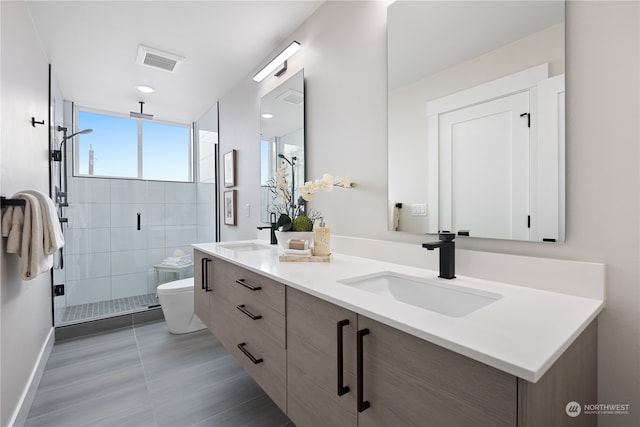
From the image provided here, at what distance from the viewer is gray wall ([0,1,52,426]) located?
142cm

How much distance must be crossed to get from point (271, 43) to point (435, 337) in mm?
2417

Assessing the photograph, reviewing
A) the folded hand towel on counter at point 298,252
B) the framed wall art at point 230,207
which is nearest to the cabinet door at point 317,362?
the folded hand towel on counter at point 298,252

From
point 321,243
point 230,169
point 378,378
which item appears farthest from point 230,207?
point 378,378

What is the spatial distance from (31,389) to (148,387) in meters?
0.62

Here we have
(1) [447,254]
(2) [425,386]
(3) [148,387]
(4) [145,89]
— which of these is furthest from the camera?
(4) [145,89]

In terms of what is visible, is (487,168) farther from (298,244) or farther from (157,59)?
(157,59)

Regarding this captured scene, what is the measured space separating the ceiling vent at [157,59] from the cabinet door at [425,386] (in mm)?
2586

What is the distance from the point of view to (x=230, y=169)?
3.16 metres

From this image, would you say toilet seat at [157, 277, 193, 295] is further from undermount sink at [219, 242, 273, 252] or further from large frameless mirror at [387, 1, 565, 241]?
large frameless mirror at [387, 1, 565, 241]

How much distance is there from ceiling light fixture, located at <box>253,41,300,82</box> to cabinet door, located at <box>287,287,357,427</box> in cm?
176

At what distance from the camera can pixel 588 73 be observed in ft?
3.09

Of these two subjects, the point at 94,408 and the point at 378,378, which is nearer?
the point at 378,378

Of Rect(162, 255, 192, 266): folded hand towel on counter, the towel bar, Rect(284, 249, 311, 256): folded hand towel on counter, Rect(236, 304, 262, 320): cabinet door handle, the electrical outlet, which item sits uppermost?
the towel bar

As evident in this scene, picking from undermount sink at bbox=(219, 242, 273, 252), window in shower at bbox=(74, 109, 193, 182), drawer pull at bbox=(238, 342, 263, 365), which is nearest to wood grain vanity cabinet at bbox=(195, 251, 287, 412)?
drawer pull at bbox=(238, 342, 263, 365)
